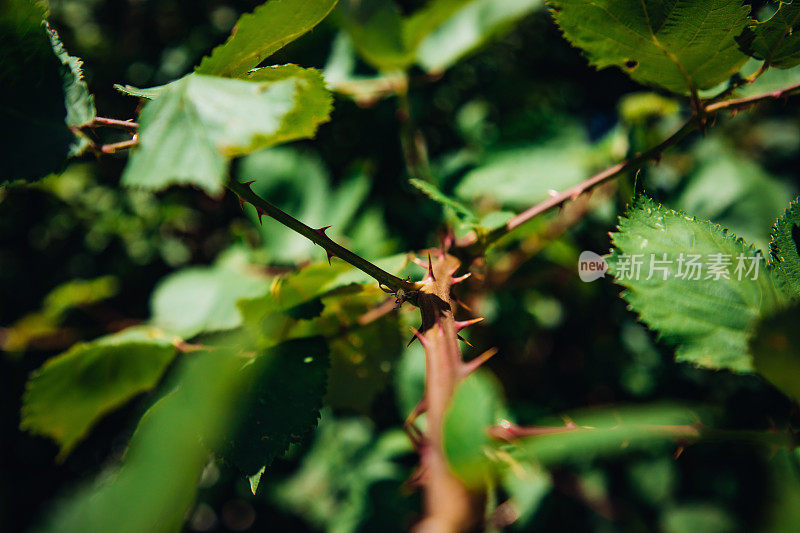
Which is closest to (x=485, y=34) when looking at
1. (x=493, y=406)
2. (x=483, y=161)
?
(x=483, y=161)

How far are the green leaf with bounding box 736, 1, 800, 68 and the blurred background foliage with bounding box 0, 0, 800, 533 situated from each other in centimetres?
31

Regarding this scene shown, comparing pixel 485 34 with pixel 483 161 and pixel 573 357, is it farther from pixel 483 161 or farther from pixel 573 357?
pixel 573 357

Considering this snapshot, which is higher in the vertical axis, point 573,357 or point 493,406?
point 493,406

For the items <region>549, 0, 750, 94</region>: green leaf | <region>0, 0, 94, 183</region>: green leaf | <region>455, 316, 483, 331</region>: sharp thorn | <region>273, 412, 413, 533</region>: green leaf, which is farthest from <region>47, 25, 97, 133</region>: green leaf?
<region>273, 412, 413, 533</region>: green leaf

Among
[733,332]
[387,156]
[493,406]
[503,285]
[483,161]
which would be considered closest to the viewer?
[493,406]

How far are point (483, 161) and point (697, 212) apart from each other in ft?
1.92

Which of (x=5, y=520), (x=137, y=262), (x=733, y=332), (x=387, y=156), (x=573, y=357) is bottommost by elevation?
(x=5, y=520)

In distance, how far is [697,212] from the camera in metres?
1.14

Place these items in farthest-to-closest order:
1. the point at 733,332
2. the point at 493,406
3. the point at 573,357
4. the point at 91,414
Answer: the point at 573,357 < the point at 91,414 < the point at 733,332 < the point at 493,406

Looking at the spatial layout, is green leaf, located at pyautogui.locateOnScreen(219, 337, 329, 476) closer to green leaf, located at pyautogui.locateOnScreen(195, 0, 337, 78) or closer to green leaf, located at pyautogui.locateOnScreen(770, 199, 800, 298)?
green leaf, located at pyautogui.locateOnScreen(195, 0, 337, 78)

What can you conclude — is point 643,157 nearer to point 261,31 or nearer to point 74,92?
point 261,31

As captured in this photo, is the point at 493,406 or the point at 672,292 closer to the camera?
the point at 493,406

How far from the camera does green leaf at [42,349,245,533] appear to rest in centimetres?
34

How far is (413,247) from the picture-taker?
1.04 m
